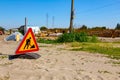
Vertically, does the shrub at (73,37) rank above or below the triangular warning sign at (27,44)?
below

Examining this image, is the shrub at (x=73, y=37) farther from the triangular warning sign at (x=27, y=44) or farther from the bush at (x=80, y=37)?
the triangular warning sign at (x=27, y=44)

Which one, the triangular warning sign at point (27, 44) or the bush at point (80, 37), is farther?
the bush at point (80, 37)

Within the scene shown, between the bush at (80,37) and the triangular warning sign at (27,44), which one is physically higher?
the triangular warning sign at (27,44)

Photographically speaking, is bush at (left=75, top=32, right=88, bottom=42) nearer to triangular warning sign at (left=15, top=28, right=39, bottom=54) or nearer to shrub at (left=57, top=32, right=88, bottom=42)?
shrub at (left=57, top=32, right=88, bottom=42)

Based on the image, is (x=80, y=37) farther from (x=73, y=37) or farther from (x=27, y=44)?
(x=27, y=44)

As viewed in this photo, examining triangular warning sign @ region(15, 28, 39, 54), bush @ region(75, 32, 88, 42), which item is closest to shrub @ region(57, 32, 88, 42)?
bush @ region(75, 32, 88, 42)

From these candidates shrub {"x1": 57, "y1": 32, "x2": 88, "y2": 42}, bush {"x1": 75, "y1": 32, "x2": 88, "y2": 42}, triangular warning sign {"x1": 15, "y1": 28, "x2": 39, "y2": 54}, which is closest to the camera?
triangular warning sign {"x1": 15, "y1": 28, "x2": 39, "y2": 54}

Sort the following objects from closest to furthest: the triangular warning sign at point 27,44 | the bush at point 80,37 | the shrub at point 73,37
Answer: the triangular warning sign at point 27,44 → the shrub at point 73,37 → the bush at point 80,37

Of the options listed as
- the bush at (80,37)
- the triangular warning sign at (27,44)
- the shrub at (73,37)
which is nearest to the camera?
the triangular warning sign at (27,44)

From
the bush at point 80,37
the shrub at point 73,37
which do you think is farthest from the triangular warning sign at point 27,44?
the bush at point 80,37

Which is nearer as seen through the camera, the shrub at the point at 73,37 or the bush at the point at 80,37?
the shrub at the point at 73,37

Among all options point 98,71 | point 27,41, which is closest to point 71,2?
point 27,41

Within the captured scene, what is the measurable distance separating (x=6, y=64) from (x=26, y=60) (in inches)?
40.9

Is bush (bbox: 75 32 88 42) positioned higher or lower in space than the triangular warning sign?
lower
